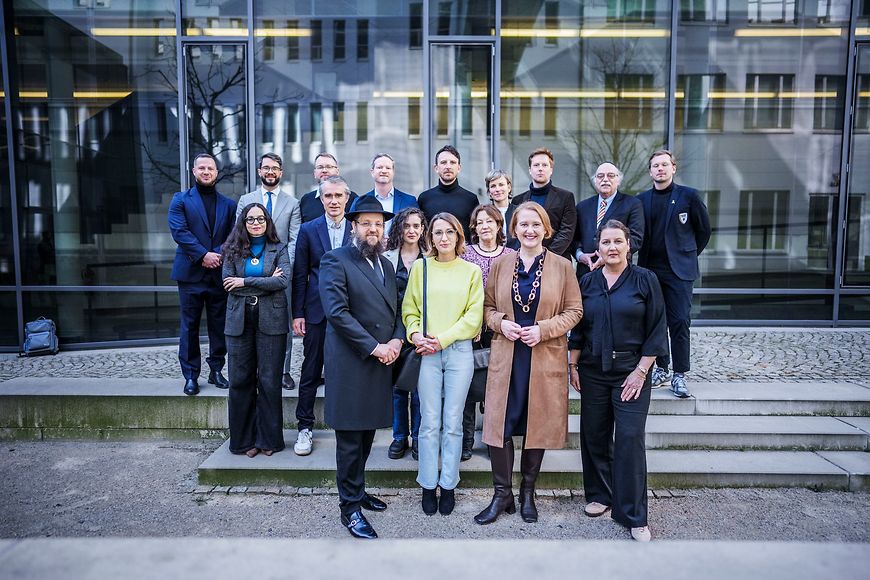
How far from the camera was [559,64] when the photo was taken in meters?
8.58

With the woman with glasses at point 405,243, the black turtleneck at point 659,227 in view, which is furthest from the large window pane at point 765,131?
the woman with glasses at point 405,243

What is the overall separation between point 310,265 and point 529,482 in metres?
2.16

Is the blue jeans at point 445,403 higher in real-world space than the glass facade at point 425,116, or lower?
lower

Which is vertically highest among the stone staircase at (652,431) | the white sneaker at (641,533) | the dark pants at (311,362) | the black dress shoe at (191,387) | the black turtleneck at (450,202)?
the black turtleneck at (450,202)

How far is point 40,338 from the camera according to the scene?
Answer: 7.16 m

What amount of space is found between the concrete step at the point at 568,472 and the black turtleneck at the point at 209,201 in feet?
6.44

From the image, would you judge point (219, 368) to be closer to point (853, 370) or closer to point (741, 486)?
point (741, 486)

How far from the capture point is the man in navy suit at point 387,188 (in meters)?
4.68

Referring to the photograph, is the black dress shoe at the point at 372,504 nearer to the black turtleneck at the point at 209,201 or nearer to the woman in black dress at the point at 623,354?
the woman in black dress at the point at 623,354

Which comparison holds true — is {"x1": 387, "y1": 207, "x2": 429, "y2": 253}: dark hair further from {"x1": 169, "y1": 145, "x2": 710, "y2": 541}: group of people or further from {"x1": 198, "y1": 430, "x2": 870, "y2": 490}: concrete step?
{"x1": 198, "y1": 430, "x2": 870, "y2": 490}: concrete step

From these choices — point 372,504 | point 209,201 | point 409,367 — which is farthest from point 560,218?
point 209,201

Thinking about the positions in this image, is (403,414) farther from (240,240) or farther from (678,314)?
(678,314)

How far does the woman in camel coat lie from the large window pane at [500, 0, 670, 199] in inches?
199

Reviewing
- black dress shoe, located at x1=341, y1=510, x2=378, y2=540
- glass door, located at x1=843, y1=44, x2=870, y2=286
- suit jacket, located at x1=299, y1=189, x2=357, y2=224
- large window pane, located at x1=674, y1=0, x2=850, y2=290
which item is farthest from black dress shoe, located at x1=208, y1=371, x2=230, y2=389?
glass door, located at x1=843, y1=44, x2=870, y2=286
